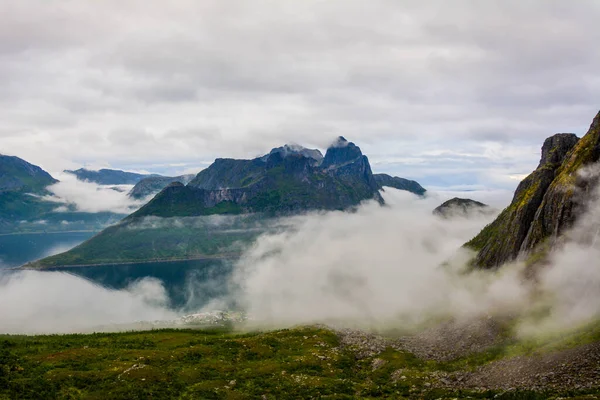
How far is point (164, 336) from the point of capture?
159750mm

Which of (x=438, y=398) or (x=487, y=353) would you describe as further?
(x=487, y=353)

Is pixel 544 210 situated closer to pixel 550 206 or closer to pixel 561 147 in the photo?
pixel 550 206

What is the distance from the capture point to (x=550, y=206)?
14712 centimetres

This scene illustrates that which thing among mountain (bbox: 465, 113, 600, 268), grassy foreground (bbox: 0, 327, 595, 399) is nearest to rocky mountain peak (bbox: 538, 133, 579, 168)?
mountain (bbox: 465, 113, 600, 268)

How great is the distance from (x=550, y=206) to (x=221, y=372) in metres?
119

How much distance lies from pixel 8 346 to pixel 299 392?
95.0m

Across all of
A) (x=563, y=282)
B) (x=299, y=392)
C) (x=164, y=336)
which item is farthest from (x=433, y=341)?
(x=164, y=336)

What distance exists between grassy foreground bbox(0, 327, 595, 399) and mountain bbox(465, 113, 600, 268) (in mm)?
60771

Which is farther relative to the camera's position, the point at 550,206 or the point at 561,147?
the point at 561,147

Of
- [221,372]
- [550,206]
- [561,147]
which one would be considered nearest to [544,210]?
[550,206]

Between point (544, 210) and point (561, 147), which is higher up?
point (561, 147)

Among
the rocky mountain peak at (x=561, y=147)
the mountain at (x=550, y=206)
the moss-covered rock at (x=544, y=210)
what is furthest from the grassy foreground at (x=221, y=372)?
the rocky mountain peak at (x=561, y=147)

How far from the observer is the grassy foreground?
84.6 m

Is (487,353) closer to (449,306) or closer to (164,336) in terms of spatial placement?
(449,306)
